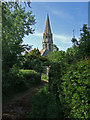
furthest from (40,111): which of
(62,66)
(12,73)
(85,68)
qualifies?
(12,73)

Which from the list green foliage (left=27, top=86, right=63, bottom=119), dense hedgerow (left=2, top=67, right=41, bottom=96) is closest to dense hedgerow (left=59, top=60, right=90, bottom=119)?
green foliage (left=27, top=86, right=63, bottom=119)

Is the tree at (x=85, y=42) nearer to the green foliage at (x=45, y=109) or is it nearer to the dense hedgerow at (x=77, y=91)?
the dense hedgerow at (x=77, y=91)

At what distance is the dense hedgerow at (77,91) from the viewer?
2.83 m

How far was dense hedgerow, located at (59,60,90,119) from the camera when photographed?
2.83 metres

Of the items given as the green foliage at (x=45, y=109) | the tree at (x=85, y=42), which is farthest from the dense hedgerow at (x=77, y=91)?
the tree at (x=85, y=42)

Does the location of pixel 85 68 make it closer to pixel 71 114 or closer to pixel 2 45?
pixel 71 114

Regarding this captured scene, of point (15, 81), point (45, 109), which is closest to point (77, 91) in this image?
point (45, 109)

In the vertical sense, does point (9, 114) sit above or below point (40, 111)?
below

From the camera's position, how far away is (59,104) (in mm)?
3771

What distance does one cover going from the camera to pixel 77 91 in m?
2.97

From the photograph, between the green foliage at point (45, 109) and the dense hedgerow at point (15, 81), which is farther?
the dense hedgerow at point (15, 81)

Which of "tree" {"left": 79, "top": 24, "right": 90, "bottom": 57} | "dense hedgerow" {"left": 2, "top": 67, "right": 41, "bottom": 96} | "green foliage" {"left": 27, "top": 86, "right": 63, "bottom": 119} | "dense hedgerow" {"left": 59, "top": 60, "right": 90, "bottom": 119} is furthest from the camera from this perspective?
"dense hedgerow" {"left": 2, "top": 67, "right": 41, "bottom": 96}

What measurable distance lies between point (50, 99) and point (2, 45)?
340 centimetres

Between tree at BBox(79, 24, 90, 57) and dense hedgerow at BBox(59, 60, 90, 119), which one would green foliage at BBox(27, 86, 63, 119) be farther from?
tree at BBox(79, 24, 90, 57)
